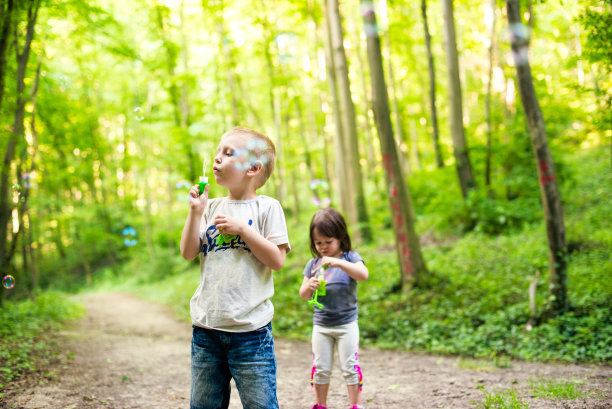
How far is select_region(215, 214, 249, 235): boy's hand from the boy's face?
222 mm

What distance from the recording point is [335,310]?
3281 mm

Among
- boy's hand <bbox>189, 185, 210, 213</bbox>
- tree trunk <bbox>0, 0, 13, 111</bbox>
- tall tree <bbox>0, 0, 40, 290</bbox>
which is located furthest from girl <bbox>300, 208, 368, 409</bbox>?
tall tree <bbox>0, 0, 40, 290</bbox>

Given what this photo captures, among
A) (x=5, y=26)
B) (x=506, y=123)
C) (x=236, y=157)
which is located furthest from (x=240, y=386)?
(x=506, y=123)

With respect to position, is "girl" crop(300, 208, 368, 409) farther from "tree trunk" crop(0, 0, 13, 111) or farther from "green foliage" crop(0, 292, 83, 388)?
"tree trunk" crop(0, 0, 13, 111)

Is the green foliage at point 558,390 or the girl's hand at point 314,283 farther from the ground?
the girl's hand at point 314,283

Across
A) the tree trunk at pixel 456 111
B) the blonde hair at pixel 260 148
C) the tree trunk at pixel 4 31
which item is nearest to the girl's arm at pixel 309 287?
the blonde hair at pixel 260 148

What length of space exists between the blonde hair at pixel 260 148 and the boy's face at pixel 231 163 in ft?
0.12

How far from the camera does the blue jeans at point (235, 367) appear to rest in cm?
204

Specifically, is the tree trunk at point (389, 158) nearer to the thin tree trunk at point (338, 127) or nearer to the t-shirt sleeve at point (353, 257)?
the t-shirt sleeve at point (353, 257)

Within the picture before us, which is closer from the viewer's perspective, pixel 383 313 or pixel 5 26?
pixel 5 26

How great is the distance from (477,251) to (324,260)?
7211 mm

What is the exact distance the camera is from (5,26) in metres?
5.16

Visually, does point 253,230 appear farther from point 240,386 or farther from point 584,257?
point 584,257

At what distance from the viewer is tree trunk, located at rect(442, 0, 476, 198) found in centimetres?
1133
